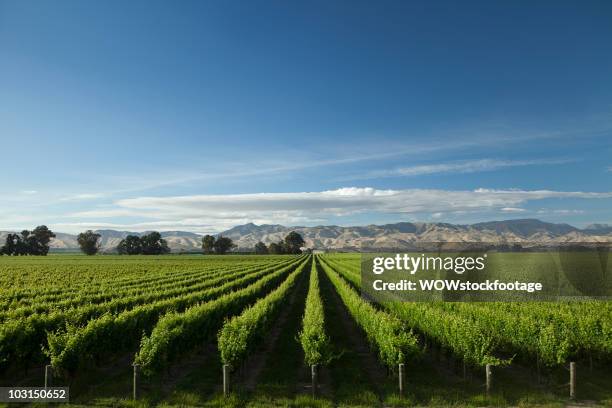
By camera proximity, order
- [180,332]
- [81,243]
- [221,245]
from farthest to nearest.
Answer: [221,245], [81,243], [180,332]

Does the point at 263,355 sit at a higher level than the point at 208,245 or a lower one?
higher

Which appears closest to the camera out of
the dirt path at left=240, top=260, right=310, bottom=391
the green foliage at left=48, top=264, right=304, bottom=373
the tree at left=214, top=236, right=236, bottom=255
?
the green foliage at left=48, top=264, right=304, bottom=373

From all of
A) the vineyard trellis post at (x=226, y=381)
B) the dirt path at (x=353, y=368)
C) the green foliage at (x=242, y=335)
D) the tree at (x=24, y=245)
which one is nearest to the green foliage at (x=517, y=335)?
the dirt path at (x=353, y=368)

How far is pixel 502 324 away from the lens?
790 inches

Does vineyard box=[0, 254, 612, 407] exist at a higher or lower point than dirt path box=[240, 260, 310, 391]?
higher

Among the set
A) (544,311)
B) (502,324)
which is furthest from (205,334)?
(544,311)

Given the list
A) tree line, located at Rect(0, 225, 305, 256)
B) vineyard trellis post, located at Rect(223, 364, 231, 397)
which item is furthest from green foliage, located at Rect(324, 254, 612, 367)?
tree line, located at Rect(0, 225, 305, 256)

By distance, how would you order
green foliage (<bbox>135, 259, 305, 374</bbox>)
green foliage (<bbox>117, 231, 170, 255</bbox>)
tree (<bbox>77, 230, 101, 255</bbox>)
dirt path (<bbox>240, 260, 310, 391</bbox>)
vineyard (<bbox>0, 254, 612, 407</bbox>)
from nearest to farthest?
1. vineyard (<bbox>0, 254, 612, 407</bbox>)
2. green foliage (<bbox>135, 259, 305, 374</bbox>)
3. dirt path (<bbox>240, 260, 310, 391</bbox>)
4. green foliage (<bbox>117, 231, 170, 255</bbox>)
5. tree (<bbox>77, 230, 101, 255</bbox>)

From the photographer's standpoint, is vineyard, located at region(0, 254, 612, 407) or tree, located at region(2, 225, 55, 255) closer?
vineyard, located at region(0, 254, 612, 407)

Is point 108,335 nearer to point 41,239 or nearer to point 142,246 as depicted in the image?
point 142,246

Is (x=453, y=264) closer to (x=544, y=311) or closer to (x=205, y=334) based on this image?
(x=544, y=311)

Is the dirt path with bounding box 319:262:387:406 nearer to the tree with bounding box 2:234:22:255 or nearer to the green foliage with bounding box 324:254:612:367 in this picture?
the green foliage with bounding box 324:254:612:367

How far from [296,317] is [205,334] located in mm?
8760

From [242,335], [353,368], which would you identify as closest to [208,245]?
[353,368]
